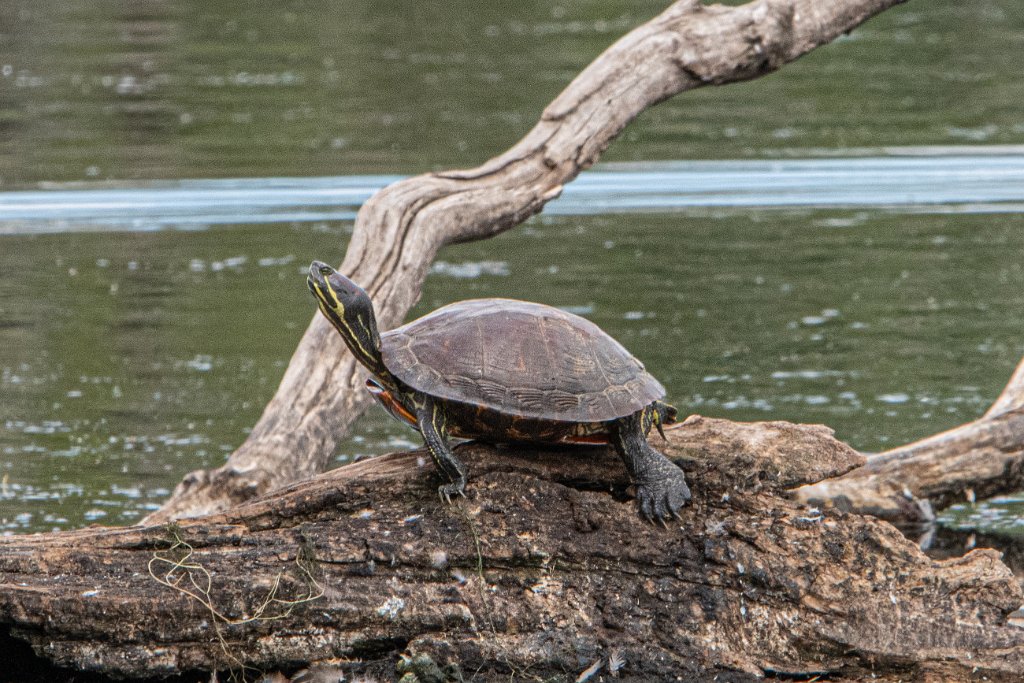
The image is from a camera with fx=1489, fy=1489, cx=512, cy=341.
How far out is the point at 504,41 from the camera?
15.4m

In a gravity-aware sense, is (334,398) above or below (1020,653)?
above

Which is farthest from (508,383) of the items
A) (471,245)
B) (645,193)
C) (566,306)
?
(645,193)

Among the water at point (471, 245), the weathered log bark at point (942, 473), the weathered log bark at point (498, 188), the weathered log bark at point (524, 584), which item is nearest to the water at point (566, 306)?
the water at point (471, 245)

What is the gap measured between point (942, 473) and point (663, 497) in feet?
5.82

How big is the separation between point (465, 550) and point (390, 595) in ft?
0.75

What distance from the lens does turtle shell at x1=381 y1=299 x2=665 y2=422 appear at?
3.81 m

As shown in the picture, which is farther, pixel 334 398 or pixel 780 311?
pixel 780 311

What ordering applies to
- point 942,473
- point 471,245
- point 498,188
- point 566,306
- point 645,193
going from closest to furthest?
point 942,473
point 498,188
point 566,306
point 471,245
point 645,193

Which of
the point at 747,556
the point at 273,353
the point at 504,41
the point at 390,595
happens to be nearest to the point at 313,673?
the point at 390,595

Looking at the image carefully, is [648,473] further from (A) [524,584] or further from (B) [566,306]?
(B) [566,306]

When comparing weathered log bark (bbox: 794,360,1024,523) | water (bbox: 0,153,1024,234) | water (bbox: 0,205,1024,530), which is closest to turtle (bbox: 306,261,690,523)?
weathered log bark (bbox: 794,360,1024,523)

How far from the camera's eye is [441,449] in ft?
12.5

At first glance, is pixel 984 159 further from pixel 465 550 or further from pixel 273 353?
pixel 465 550

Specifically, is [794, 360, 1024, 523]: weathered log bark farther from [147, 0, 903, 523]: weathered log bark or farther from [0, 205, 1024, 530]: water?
[147, 0, 903, 523]: weathered log bark
